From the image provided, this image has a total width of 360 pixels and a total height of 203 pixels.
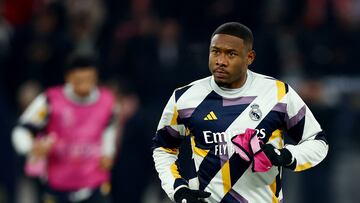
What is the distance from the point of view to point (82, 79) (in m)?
10.2

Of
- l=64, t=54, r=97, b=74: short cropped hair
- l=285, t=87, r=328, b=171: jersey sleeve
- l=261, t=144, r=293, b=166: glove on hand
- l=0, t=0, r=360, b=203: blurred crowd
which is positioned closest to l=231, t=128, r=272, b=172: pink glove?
l=261, t=144, r=293, b=166: glove on hand

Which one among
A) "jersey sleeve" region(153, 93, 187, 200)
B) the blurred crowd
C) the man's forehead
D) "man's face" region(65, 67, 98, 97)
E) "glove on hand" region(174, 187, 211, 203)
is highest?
the man's forehead

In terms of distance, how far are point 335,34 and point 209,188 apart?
8.29m

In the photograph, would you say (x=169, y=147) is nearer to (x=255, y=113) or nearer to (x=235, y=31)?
(x=255, y=113)

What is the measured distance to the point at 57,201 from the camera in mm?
10328

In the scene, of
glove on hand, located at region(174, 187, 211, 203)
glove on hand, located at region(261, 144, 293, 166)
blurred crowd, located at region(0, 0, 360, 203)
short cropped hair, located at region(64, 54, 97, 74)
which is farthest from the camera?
blurred crowd, located at region(0, 0, 360, 203)

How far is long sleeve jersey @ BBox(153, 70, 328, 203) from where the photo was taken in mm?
6906

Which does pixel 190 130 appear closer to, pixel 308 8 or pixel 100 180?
pixel 100 180

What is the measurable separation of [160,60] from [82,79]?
4319 millimetres

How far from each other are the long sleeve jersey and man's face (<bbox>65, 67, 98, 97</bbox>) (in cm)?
319

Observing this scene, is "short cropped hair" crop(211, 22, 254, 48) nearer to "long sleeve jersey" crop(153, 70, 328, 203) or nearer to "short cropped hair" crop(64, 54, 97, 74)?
"long sleeve jersey" crop(153, 70, 328, 203)

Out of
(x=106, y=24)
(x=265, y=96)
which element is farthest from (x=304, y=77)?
(x=265, y=96)

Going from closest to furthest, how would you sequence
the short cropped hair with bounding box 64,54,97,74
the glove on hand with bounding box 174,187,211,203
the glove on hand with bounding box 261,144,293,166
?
the glove on hand with bounding box 261,144,293,166 < the glove on hand with bounding box 174,187,211,203 < the short cropped hair with bounding box 64,54,97,74

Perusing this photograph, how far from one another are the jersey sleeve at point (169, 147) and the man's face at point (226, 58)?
39cm
